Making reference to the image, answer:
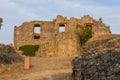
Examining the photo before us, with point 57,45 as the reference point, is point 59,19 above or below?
above

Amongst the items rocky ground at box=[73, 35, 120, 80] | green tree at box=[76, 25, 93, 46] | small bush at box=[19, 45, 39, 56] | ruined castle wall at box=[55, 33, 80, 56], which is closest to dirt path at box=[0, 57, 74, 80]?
rocky ground at box=[73, 35, 120, 80]

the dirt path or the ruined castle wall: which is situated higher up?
the ruined castle wall

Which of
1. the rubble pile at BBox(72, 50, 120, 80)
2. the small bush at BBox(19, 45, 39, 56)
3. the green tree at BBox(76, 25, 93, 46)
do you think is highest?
the green tree at BBox(76, 25, 93, 46)

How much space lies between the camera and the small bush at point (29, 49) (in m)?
60.4

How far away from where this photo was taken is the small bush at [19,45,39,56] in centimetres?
6036

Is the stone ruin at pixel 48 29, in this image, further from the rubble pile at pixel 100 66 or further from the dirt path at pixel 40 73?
the rubble pile at pixel 100 66

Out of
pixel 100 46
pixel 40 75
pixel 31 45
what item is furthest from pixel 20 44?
pixel 100 46

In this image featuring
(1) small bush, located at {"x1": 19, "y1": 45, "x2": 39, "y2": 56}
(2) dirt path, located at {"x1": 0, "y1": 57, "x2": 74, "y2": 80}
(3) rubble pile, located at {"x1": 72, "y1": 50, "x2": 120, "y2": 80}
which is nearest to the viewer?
(3) rubble pile, located at {"x1": 72, "y1": 50, "x2": 120, "y2": 80}

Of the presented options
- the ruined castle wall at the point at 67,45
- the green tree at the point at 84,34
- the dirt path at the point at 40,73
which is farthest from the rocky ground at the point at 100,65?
the green tree at the point at 84,34

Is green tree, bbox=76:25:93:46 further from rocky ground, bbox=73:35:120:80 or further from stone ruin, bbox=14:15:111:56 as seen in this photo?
rocky ground, bbox=73:35:120:80

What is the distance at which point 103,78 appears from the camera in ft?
61.4

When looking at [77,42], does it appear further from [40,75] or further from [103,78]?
[103,78]

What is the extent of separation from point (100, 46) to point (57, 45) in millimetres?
37262

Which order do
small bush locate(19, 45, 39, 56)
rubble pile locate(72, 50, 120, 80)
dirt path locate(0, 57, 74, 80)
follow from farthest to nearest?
small bush locate(19, 45, 39, 56)
dirt path locate(0, 57, 74, 80)
rubble pile locate(72, 50, 120, 80)
